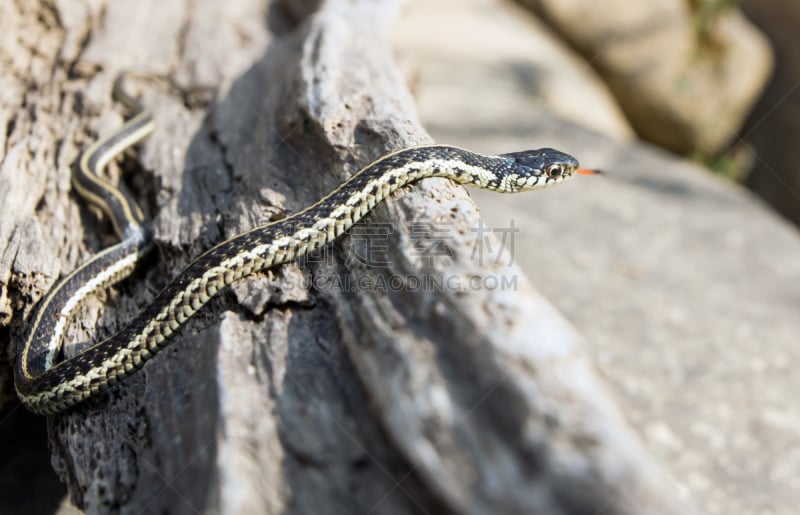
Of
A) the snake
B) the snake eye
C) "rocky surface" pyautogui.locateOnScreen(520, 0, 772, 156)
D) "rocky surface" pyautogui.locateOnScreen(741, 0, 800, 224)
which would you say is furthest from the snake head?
"rocky surface" pyautogui.locateOnScreen(741, 0, 800, 224)

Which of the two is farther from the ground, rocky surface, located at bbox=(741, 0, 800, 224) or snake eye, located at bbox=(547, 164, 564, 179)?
snake eye, located at bbox=(547, 164, 564, 179)

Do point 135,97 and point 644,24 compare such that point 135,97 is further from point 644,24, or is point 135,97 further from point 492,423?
point 644,24

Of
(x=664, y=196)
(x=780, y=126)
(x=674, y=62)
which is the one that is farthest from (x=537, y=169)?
(x=780, y=126)

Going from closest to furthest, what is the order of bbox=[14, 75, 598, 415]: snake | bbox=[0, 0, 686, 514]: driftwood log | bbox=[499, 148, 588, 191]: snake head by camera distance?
1. bbox=[0, 0, 686, 514]: driftwood log
2. bbox=[14, 75, 598, 415]: snake
3. bbox=[499, 148, 588, 191]: snake head

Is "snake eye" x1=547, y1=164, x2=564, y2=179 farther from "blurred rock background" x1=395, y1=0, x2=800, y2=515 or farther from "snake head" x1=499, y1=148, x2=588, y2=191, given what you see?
"blurred rock background" x1=395, y1=0, x2=800, y2=515

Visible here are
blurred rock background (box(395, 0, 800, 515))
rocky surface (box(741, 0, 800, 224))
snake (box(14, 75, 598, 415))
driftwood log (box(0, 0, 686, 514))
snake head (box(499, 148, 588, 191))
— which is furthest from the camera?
rocky surface (box(741, 0, 800, 224))

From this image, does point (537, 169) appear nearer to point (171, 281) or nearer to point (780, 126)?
point (171, 281)

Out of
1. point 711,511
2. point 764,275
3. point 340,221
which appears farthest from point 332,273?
point 764,275
